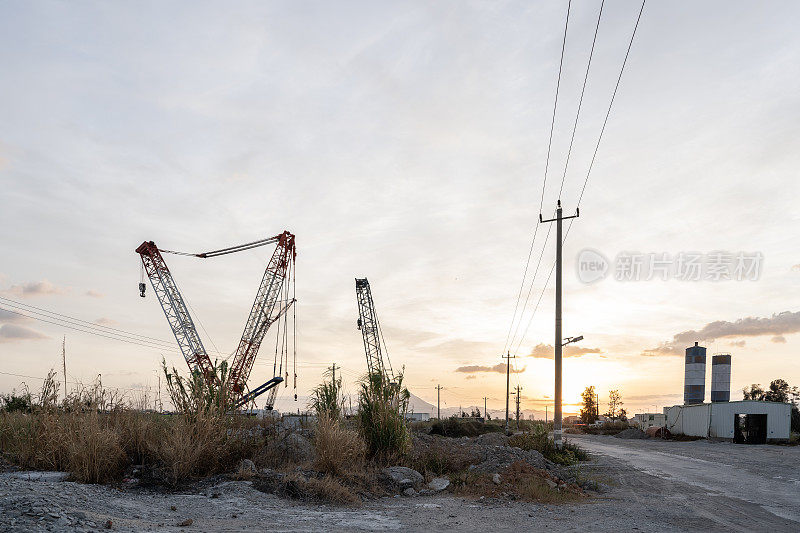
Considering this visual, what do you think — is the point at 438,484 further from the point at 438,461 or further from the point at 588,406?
the point at 588,406

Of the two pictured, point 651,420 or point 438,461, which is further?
point 651,420

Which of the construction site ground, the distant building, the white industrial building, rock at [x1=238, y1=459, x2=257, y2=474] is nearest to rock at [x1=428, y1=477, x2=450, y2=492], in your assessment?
the construction site ground

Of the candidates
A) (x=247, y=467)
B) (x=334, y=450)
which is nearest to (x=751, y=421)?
(x=334, y=450)

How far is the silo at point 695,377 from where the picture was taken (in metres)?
69.6

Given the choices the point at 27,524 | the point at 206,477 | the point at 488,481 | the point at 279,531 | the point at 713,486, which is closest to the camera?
the point at 27,524

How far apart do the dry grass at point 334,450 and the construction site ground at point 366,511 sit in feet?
4.05

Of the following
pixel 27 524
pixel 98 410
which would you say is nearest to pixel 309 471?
pixel 98 410

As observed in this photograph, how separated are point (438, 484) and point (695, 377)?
221ft

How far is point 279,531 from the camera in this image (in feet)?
25.9

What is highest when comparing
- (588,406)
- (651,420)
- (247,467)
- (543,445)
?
(247,467)

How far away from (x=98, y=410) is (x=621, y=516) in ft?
34.3

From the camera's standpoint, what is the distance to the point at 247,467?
1140cm

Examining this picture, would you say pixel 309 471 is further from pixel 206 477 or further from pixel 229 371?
pixel 229 371

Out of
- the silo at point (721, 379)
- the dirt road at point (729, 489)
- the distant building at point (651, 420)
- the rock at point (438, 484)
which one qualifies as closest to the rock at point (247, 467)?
the rock at point (438, 484)
